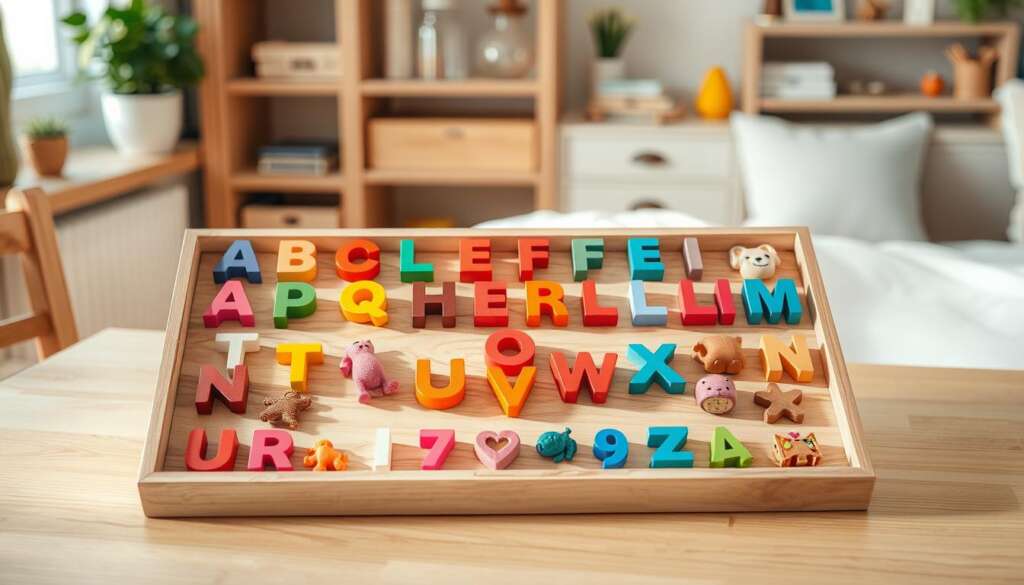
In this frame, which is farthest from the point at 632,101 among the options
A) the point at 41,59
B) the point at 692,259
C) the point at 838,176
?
the point at 692,259

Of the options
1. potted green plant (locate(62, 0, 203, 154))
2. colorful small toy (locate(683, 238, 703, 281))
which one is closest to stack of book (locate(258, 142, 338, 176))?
potted green plant (locate(62, 0, 203, 154))

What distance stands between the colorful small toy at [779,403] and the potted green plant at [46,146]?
7.59ft

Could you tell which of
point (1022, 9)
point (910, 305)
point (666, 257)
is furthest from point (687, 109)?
point (666, 257)

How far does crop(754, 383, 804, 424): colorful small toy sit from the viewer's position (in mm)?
892

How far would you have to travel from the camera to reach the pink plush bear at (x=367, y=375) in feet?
2.97

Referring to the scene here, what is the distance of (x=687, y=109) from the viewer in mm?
3684

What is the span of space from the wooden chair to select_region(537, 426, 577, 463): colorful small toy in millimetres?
871

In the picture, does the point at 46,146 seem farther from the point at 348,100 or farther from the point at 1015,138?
the point at 1015,138

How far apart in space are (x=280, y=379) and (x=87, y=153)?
→ 2.54m

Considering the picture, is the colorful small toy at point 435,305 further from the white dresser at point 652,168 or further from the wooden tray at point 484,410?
the white dresser at point 652,168

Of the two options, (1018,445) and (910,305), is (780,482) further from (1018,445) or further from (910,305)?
(910,305)

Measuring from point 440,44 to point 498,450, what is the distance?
107 inches

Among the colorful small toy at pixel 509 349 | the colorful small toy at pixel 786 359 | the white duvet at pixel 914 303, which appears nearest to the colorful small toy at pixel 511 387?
the colorful small toy at pixel 509 349

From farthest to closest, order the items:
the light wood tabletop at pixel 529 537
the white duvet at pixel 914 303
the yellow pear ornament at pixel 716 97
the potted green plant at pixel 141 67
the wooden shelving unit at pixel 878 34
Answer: the yellow pear ornament at pixel 716 97 → the wooden shelving unit at pixel 878 34 → the potted green plant at pixel 141 67 → the white duvet at pixel 914 303 → the light wood tabletop at pixel 529 537
